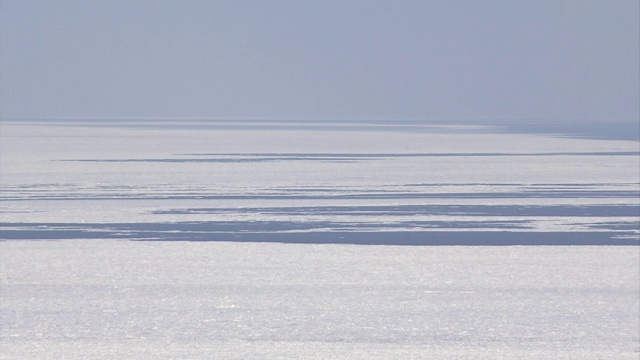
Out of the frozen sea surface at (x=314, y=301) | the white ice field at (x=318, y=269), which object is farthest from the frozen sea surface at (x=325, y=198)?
the frozen sea surface at (x=314, y=301)

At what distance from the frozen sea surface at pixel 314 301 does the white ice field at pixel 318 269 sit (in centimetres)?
2

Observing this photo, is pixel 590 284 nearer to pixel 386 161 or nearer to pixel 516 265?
pixel 516 265

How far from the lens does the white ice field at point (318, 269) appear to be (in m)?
5.86

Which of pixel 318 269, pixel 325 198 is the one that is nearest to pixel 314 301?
pixel 318 269

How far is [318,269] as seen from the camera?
8.05 metres

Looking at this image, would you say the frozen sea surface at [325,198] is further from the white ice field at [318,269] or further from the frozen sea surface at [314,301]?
the frozen sea surface at [314,301]

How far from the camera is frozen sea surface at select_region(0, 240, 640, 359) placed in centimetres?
572

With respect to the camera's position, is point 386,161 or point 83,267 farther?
point 386,161

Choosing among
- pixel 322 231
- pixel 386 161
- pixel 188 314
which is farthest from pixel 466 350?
pixel 386 161

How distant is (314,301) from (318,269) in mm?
1199

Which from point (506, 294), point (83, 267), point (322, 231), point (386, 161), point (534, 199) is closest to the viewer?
point (506, 294)

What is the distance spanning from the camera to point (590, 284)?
24.4 feet

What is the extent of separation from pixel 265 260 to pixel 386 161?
13521mm

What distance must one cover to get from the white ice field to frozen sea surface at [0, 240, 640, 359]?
16 millimetres
